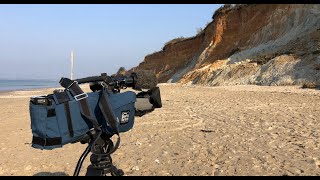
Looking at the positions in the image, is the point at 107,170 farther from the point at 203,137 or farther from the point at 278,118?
the point at 278,118

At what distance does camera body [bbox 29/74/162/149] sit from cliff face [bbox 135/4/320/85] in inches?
748

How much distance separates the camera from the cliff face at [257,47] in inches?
928

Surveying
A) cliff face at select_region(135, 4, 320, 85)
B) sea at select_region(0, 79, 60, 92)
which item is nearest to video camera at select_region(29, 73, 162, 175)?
cliff face at select_region(135, 4, 320, 85)

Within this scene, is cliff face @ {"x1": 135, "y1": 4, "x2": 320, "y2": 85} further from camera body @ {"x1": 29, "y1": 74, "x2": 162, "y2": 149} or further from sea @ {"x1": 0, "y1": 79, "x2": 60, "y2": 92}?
camera body @ {"x1": 29, "y1": 74, "x2": 162, "y2": 149}

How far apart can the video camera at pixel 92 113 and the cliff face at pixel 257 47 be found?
18885mm

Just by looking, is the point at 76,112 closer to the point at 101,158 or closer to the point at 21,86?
the point at 101,158

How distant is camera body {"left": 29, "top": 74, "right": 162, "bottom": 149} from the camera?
2.65 metres

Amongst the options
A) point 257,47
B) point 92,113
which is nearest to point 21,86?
point 257,47

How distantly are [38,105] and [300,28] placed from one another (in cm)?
3008

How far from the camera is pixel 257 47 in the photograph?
32.7 metres

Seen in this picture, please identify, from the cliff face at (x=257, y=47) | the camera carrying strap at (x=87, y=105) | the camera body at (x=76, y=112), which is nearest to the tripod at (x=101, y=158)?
the camera body at (x=76, y=112)

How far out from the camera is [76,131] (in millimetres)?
2717

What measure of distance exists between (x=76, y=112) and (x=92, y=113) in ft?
0.37
